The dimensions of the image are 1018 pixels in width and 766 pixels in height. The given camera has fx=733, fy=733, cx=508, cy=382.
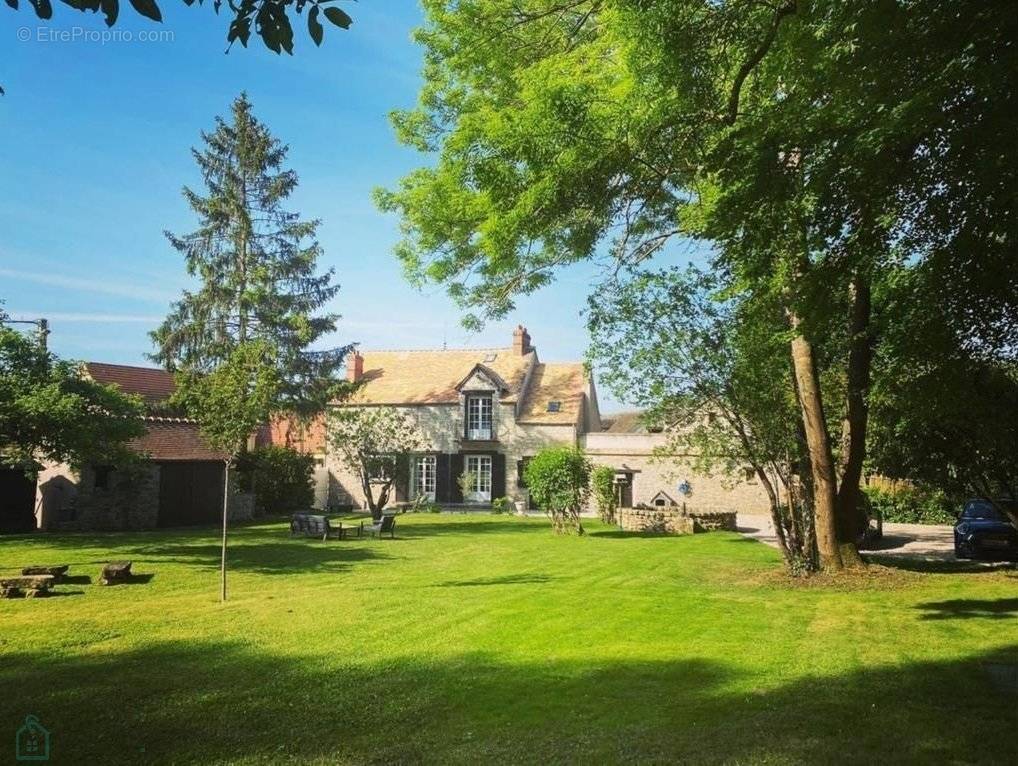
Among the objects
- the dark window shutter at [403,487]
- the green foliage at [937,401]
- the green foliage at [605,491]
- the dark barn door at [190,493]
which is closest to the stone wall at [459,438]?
the dark window shutter at [403,487]

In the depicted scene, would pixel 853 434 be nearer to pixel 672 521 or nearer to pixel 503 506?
pixel 672 521

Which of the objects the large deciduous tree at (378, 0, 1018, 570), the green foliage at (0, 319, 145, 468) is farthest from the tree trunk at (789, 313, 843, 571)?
the green foliage at (0, 319, 145, 468)

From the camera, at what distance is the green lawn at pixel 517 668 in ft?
17.4

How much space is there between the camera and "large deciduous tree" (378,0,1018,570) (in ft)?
19.9

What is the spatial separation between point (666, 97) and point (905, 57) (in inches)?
130

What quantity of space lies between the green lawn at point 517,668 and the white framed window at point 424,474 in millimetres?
23350

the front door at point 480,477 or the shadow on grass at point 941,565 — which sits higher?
the front door at point 480,477

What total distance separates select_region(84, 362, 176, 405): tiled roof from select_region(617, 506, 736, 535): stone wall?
1900cm

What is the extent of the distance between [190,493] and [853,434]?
22.6 metres

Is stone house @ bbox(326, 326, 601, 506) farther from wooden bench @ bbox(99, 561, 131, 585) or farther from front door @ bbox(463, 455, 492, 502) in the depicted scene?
wooden bench @ bbox(99, 561, 131, 585)

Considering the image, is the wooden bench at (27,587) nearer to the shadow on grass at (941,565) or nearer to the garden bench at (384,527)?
the garden bench at (384,527)

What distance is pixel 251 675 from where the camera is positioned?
7.05 meters

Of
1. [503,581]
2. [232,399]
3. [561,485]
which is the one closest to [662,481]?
[561,485]

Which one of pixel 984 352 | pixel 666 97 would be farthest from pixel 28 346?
pixel 984 352
